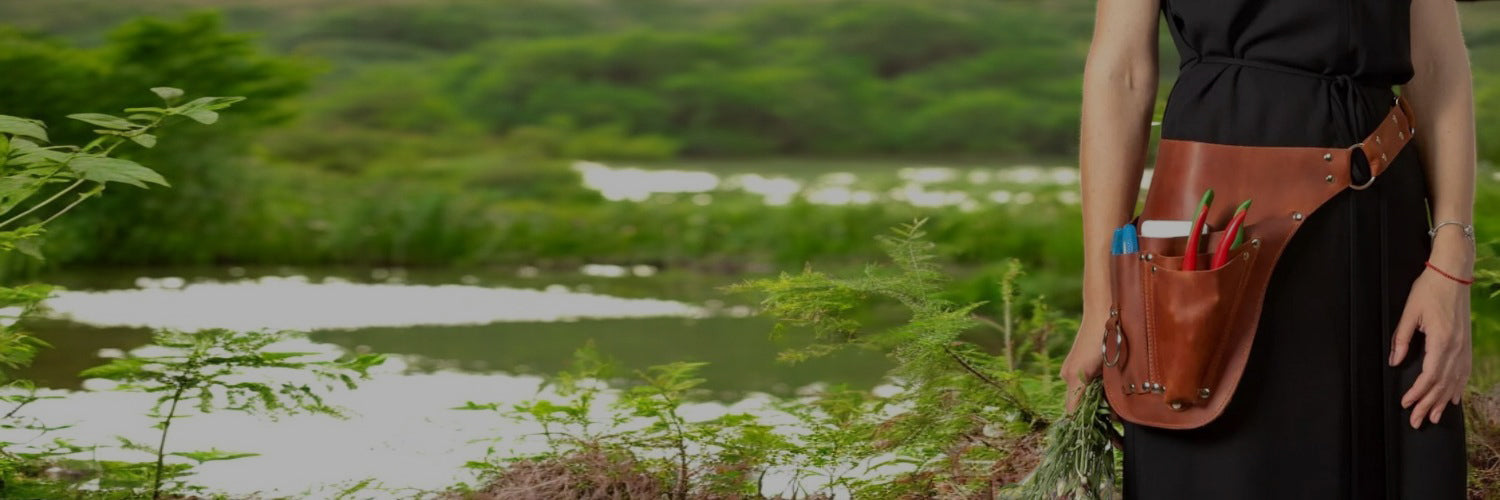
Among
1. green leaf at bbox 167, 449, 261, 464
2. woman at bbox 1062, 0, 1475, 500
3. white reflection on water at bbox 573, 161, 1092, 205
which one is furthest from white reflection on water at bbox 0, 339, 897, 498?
white reflection on water at bbox 573, 161, 1092, 205

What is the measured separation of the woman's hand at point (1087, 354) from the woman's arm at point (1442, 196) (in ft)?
0.80

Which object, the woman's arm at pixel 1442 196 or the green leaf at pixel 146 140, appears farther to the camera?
the green leaf at pixel 146 140

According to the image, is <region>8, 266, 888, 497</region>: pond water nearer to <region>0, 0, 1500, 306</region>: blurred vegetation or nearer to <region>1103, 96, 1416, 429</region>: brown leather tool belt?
<region>0, 0, 1500, 306</region>: blurred vegetation

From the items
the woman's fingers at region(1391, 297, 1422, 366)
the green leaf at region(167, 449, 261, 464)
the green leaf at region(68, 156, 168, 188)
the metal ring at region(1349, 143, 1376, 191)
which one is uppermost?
the green leaf at region(68, 156, 168, 188)

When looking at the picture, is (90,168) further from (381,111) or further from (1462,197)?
(381,111)

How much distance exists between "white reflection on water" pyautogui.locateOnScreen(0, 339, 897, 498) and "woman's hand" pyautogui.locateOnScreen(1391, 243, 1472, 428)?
1760 millimetres

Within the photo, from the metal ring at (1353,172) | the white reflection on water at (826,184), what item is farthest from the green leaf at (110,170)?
the white reflection on water at (826,184)

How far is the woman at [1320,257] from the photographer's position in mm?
1246

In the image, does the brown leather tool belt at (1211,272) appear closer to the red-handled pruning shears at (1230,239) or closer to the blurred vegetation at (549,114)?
the red-handled pruning shears at (1230,239)

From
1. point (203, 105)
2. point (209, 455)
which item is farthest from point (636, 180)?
point (203, 105)

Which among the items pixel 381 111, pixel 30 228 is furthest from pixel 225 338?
pixel 381 111

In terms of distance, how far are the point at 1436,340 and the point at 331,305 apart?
5622 millimetres

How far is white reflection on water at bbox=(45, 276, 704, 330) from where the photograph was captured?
5.88 metres

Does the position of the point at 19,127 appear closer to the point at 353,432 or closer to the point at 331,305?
the point at 353,432
